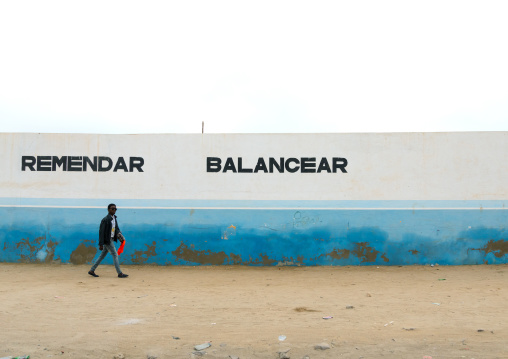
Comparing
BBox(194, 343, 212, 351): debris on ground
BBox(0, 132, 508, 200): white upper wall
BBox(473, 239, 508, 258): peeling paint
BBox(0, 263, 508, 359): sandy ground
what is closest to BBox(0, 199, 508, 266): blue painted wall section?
BBox(473, 239, 508, 258): peeling paint

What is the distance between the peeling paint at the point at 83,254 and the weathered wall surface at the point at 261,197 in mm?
24

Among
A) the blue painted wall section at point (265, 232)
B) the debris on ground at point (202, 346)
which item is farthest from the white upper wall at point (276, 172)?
the debris on ground at point (202, 346)

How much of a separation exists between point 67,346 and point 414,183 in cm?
799

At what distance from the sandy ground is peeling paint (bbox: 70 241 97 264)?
657 mm

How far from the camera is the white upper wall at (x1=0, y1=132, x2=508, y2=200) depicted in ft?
32.1

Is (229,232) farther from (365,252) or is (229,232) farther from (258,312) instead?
(258,312)

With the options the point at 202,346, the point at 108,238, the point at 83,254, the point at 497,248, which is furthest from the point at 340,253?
the point at 83,254

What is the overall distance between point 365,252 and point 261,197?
270cm

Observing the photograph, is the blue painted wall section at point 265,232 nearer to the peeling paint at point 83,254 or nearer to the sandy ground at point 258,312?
the peeling paint at point 83,254

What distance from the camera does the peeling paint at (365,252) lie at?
31.9ft

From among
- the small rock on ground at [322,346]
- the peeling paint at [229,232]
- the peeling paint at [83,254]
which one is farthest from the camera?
the peeling paint at [83,254]

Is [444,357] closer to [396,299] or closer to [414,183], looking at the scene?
[396,299]

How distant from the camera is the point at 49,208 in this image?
10234 millimetres

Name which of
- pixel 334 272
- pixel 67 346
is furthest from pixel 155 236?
pixel 67 346
